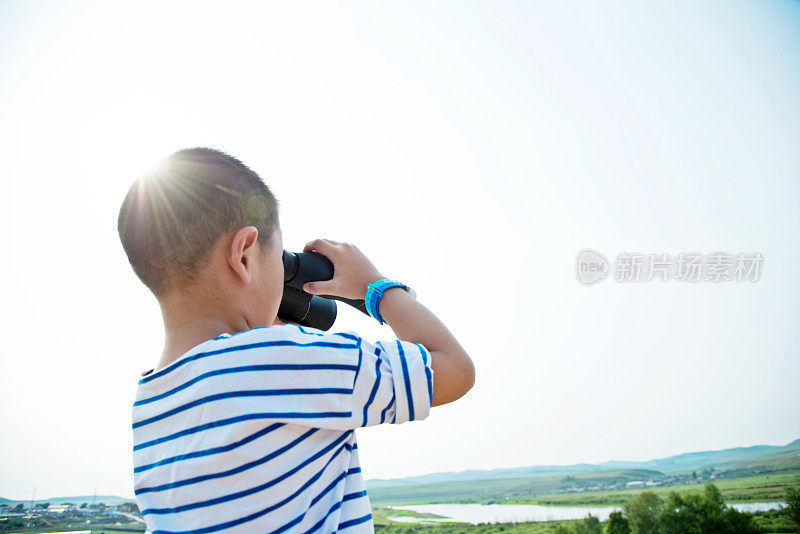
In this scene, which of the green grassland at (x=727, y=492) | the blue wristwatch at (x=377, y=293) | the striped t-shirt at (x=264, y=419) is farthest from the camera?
the green grassland at (x=727, y=492)

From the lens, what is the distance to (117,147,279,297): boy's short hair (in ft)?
1.96

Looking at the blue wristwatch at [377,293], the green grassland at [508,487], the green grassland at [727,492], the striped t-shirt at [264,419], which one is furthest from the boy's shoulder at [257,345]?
the green grassland at [508,487]

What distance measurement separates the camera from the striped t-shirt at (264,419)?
1.64ft

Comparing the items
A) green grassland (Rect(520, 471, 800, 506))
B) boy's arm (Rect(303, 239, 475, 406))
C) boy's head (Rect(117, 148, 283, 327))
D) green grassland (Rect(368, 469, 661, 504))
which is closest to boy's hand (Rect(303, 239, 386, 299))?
boy's arm (Rect(303, 239, 475, 406))

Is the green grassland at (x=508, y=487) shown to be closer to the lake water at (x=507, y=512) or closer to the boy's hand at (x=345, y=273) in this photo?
the lake water at (x=507, y=512)

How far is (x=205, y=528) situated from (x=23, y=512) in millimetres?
9611

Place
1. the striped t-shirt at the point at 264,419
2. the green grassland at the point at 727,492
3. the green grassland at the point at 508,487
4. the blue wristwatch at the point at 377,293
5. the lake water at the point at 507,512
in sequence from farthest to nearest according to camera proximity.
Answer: the green grassland at the point at 508,487
the lake water at the point at 507,512
the green grassland at the point at 727,492
the blue wristwatch at the point at 377,293
the striped t-shirt at the point at 264,419

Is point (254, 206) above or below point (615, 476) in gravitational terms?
above

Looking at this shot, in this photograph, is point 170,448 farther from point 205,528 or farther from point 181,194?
point 181,194

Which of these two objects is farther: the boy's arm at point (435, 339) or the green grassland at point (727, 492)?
the green grassland at point (727, 492)

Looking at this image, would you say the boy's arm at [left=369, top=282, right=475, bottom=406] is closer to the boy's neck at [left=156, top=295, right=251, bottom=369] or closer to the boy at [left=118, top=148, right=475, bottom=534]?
the boy at [left=118, top=148, right=475, bottom=534]

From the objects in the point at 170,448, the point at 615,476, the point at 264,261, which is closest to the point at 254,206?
the point at 264,261

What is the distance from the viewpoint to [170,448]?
0.54 m

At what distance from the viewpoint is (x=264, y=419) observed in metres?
0.50
